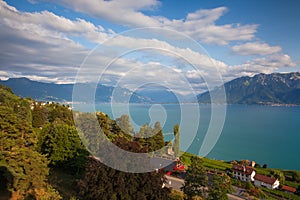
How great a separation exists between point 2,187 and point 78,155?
5528 millimetres

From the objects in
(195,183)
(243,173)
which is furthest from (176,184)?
(243,173)

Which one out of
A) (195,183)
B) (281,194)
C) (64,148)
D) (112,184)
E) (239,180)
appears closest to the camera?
(112,184)

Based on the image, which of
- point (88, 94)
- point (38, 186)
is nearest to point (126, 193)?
point (38, 186)

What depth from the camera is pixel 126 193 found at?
9.91m

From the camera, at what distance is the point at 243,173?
29.4 m

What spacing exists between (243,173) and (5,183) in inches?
1037

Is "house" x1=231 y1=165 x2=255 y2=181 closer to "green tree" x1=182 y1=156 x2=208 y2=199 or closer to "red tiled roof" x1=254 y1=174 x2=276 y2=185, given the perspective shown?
"red tiled roof" x1=254 y1=174 x2=276 y2=185

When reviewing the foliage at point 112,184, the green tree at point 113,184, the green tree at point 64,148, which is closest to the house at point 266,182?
the green tree at point 64,148

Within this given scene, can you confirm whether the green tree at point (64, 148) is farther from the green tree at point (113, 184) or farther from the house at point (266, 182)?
the house at point (266, 182)

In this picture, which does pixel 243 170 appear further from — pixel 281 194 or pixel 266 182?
pixel 281 194

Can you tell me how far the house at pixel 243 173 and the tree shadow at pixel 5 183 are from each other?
86.5 feet

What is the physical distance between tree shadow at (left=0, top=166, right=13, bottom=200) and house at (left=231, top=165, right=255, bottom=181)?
26.4 metres

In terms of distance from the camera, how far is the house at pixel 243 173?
28922 millimetres

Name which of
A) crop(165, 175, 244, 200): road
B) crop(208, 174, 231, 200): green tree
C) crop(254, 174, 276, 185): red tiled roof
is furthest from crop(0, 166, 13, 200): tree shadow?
crop(254, 174, 276, 185): red tiled roof
